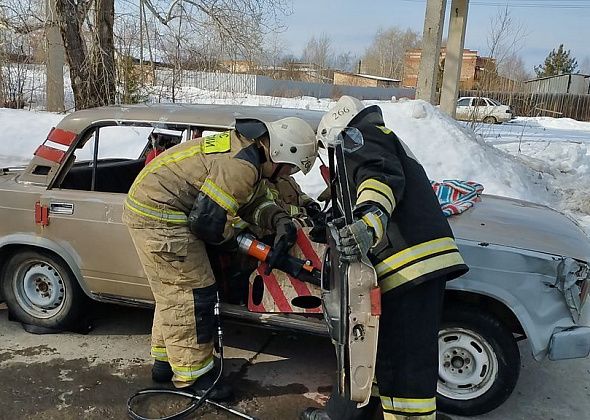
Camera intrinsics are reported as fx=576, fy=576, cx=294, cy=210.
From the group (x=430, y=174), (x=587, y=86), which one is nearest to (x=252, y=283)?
(x=430, y=174)

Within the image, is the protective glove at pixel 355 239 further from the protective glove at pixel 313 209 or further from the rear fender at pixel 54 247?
the rear fender at pixel 54 247

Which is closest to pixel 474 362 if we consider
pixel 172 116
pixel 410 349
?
pixel 410 349

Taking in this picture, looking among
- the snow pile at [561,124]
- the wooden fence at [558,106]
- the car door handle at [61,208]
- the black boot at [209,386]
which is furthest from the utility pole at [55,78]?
the wooden fence at [558,106]

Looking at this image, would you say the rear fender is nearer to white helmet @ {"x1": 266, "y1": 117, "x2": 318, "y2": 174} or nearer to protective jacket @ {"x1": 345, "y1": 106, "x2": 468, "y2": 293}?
white helmet @ {"x1": 266, "y1": 117, "x2": 318, "y2": 174}

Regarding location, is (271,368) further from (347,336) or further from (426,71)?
(426,71)

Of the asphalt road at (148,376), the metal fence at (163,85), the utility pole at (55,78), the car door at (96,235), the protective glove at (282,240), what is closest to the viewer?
the protective glove at (282,240)

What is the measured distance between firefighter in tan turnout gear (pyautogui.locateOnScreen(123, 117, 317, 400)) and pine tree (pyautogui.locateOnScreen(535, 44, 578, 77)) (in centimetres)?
5801

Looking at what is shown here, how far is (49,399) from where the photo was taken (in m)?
3.30

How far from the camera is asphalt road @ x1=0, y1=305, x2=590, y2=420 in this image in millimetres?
3275

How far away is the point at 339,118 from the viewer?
271 cm

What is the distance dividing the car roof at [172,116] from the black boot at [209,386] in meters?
1.56

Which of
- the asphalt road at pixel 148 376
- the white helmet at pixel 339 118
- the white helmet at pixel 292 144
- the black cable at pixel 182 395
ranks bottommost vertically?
the asphalt road at pixel 148 376

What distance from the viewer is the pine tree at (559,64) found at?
55.0 meters

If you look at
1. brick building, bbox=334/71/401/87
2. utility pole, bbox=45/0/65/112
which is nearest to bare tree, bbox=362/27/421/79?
brick building, bbox=334/71/401/87
